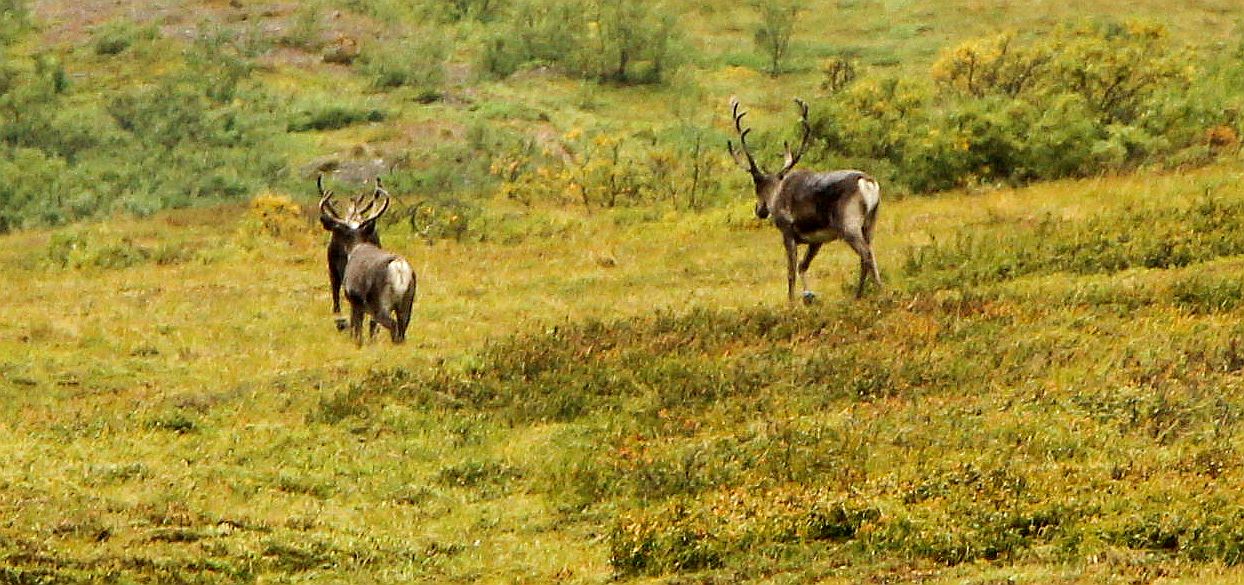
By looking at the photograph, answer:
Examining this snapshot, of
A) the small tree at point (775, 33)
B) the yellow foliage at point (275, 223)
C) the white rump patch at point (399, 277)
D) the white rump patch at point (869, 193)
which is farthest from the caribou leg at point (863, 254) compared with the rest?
the small tree at point (775, 33)

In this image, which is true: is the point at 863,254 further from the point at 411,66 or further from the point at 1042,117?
the point at 411,66

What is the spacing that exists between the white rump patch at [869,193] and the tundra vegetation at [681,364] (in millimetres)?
1115

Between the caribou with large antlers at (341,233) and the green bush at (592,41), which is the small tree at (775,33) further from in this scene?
the caribou with large antlers at (341,233)

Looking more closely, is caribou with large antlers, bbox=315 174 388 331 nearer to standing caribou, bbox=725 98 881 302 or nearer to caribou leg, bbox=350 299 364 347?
caribou leg, bbox=350 299 364 347

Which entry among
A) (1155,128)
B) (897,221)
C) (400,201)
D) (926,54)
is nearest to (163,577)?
(897,221)

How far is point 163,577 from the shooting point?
11.5 metres

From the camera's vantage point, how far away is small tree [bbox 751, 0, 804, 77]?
6050cm

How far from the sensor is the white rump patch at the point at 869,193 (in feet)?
67.3

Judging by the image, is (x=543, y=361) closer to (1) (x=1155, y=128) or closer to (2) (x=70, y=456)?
(2) (x=70, y=456)

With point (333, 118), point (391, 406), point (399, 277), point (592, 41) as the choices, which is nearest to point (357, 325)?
point (399, 277)

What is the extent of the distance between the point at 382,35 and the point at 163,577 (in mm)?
56435

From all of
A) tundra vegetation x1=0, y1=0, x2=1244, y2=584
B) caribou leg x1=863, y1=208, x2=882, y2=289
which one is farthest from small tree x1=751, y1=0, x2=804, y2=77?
caribou leg x1=863, y1=208, x2=882, y2=289

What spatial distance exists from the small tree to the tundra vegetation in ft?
44.0

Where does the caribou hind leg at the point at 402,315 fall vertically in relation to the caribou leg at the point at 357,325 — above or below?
above
